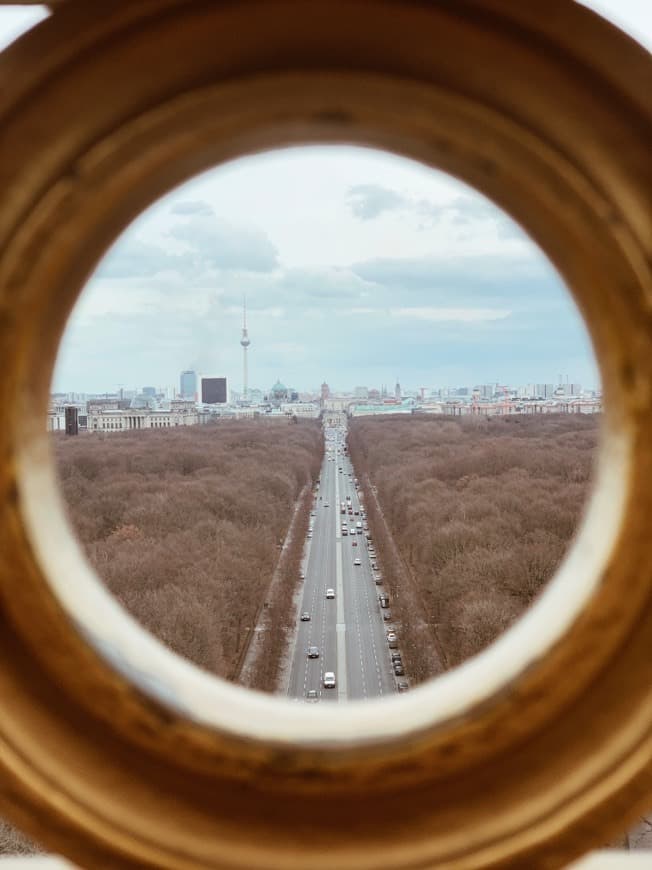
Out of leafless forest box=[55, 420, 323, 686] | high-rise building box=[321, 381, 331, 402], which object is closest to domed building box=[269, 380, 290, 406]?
high-rise building box=[321, 381, 331, 402]

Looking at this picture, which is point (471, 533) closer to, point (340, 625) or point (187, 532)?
point (340, 625)

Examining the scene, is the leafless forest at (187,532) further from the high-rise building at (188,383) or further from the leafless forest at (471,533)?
the high-rise building at (188,383)

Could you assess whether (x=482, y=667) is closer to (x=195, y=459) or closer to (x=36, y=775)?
(x=36, y=775)

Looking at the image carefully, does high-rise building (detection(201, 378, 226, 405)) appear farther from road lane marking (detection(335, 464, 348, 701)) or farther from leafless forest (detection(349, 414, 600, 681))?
road lane marking (detection(335, 464, 348, 701))

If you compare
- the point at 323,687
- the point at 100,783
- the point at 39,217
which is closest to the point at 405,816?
the point at 100,783

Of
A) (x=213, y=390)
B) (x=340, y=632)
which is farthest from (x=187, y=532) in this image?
(x=213, y=390)

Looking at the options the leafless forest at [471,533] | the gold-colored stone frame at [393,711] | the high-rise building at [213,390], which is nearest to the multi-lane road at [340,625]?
the leafless forest at [471,533]

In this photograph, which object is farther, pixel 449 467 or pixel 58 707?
pixel 449 467
